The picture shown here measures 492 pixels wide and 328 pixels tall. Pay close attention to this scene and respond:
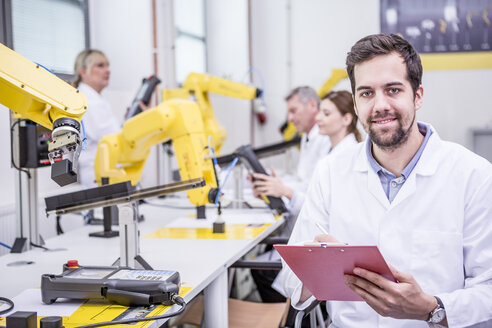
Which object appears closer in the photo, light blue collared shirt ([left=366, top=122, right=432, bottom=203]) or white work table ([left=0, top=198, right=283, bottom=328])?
light blue collared shirt ([left=366, top=122, right=432, bottom=203])

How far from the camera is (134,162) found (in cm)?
267

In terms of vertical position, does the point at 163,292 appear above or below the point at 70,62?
below

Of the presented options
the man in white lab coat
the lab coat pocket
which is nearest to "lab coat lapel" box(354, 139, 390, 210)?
the lab coat pocket

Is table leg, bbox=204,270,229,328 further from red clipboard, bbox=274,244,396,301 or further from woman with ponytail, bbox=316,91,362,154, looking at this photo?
woman with ponytail, bbox=316,91,362,154

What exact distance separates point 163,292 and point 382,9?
5.10 meters

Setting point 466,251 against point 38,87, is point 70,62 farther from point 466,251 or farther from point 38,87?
point 466,251

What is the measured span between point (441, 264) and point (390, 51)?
25.1 inches

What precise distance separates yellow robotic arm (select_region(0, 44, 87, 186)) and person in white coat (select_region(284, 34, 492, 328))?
2.31 ft

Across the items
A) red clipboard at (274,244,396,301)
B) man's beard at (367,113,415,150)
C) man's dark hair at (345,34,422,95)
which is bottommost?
red clipboard at (274,244,396,301)

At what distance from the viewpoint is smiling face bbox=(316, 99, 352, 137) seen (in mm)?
3268

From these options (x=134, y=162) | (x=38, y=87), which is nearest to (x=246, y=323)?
(x=134, y=162)

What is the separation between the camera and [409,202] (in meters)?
1.61

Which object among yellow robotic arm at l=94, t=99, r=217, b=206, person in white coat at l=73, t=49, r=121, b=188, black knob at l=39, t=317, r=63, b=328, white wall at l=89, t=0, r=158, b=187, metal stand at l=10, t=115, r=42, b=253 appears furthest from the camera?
white wall at l=89, t=0, r=158, b=187

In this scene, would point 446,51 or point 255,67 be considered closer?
point 446,51
